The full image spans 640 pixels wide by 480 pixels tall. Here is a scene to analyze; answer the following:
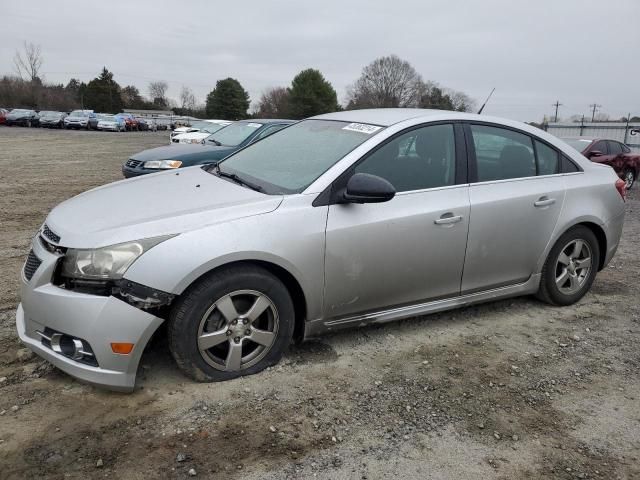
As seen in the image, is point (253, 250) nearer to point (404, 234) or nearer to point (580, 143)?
point (404, 234)

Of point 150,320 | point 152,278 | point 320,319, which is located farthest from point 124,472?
point 320,319

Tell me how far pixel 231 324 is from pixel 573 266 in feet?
10.1

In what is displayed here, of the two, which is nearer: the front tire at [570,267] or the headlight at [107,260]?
the headlight at [107,260]

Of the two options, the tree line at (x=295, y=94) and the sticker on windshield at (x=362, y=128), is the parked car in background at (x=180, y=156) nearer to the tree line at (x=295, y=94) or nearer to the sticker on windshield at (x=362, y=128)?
the sticker on windshield at (x=362, y=128)

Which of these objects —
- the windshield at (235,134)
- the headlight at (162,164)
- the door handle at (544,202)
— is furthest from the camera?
the windshield at (235,134)

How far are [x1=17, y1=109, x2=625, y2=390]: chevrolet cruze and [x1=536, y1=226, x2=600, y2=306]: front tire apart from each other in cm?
1

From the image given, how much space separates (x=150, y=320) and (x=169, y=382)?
0.52 m

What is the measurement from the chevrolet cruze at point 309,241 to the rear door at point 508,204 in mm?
12

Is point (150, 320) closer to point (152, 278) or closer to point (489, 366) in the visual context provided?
point (152, 278)

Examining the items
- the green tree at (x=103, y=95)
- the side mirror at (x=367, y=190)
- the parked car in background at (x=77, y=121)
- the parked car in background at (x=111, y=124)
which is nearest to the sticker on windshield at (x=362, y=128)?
the side mirror at (x=367, y=190)

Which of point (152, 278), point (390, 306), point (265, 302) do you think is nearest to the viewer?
point (152, 278)

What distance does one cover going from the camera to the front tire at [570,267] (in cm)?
424

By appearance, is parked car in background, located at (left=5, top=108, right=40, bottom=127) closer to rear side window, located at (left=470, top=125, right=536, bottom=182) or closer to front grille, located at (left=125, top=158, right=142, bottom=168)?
front grille, located at (left=125, top=158, right=142, bottom=168)

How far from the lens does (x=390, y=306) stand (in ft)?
11.5
